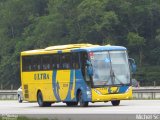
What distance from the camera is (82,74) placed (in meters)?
34.7

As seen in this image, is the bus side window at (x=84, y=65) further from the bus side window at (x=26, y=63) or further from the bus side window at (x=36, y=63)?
the bus side window at (x=26, y=63)

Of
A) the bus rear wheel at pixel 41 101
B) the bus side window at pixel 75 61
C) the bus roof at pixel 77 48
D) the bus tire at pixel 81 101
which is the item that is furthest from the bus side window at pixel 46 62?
the bus tire at pixel 81 101

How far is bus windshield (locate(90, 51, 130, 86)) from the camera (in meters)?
34.0

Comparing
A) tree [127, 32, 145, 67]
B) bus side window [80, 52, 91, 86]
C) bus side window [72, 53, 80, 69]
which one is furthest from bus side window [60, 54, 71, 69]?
tree [127, 32, 145, 67]

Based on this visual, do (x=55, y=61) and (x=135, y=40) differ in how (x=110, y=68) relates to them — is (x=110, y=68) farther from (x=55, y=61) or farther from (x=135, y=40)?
(x=135, y=40)

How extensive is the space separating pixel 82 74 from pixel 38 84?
5.08 m

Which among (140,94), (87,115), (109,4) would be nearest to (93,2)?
(109,4)

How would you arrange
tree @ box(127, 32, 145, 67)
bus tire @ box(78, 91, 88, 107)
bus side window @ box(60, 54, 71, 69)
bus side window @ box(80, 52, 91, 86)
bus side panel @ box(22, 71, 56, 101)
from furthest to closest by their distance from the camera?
tree @ box(127, 32, 145, 67) → bus side panel @ box(22, 71, 56, 101) → bus side window @ box(60, 54, 71, 69) → bus tire @ box(78, 91, 88, 107) → bus side window @ box(80, 52, 91, 86)

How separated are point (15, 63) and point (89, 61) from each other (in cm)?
5841

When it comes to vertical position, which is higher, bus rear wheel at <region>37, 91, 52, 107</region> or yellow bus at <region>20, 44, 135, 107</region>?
yellow bus at <region>20, 44, 135, 107</region>

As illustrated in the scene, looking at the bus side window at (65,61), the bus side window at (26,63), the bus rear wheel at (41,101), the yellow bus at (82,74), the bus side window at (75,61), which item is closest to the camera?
the yellow bus at (82,74)

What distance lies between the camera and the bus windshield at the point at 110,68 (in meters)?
34.0

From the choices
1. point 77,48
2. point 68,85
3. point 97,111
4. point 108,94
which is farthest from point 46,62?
point 97,111

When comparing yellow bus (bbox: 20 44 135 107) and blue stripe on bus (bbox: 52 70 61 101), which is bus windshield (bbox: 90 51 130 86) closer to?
yellow bus (bbox: 20 44 135 107)
